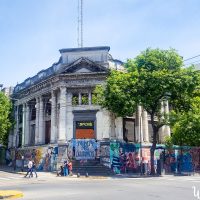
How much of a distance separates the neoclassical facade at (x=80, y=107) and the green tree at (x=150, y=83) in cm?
425

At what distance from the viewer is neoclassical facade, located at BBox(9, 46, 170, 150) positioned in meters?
35.7

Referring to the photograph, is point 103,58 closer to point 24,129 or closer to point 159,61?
point 159,61

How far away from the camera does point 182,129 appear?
3609 cm

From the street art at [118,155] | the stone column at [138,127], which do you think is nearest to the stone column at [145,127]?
the stone column at [138,127]

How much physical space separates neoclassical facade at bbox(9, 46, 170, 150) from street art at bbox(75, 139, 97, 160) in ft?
3.44

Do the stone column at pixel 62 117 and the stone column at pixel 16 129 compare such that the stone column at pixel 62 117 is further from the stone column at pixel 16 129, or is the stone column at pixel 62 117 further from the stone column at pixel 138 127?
the stone column at pixel 16 129

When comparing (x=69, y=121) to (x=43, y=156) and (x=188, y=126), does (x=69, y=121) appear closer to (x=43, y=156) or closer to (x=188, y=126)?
(x=43, y=156)

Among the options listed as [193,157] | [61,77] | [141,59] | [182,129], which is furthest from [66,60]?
[193,157]

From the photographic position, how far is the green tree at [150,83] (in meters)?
30.2

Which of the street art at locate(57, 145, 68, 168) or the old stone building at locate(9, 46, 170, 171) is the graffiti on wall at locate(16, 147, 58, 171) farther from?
the street art at locate(57, 145, 68, 168)

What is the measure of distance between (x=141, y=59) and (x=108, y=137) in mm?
9081

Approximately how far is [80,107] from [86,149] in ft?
15.6

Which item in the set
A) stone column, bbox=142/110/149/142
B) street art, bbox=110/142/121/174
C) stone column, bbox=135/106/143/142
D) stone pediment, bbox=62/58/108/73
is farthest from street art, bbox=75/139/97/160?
stone pediment, bbox=62/58/108/73

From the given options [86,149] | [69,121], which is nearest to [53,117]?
[69,121]
